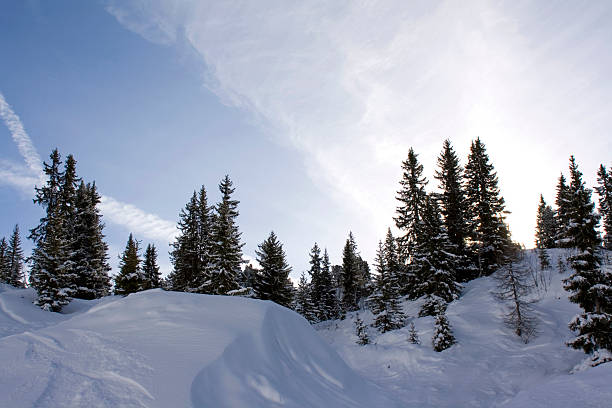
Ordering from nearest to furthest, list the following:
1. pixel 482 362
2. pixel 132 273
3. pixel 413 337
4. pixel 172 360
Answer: pixel 172 360, pixel 482 362, pixel 413 337, pixel 132 273

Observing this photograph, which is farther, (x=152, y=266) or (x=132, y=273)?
(x=152, y=266)

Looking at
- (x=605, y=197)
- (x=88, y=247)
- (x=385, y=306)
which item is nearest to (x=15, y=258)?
(x=88, y=247)

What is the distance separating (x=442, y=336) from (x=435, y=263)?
27.5 ft

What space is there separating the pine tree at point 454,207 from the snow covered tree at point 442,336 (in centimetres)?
1345

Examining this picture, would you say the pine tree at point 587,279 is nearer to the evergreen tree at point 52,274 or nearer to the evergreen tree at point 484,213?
the evergreen tree at point 484,213

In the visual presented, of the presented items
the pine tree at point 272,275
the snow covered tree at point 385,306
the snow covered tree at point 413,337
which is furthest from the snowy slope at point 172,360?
the pine tree at point 272,275

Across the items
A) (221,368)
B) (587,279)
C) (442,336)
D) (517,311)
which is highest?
(587,279)

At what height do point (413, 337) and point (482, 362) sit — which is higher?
point (413, 337)

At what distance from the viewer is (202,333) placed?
262 inches

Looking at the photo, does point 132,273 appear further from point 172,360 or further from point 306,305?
point 172,360

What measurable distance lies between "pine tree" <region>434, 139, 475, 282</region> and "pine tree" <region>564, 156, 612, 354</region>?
13692 mm

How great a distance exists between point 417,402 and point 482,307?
1262 cm

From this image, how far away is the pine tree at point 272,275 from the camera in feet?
107

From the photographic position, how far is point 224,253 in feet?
93.4
